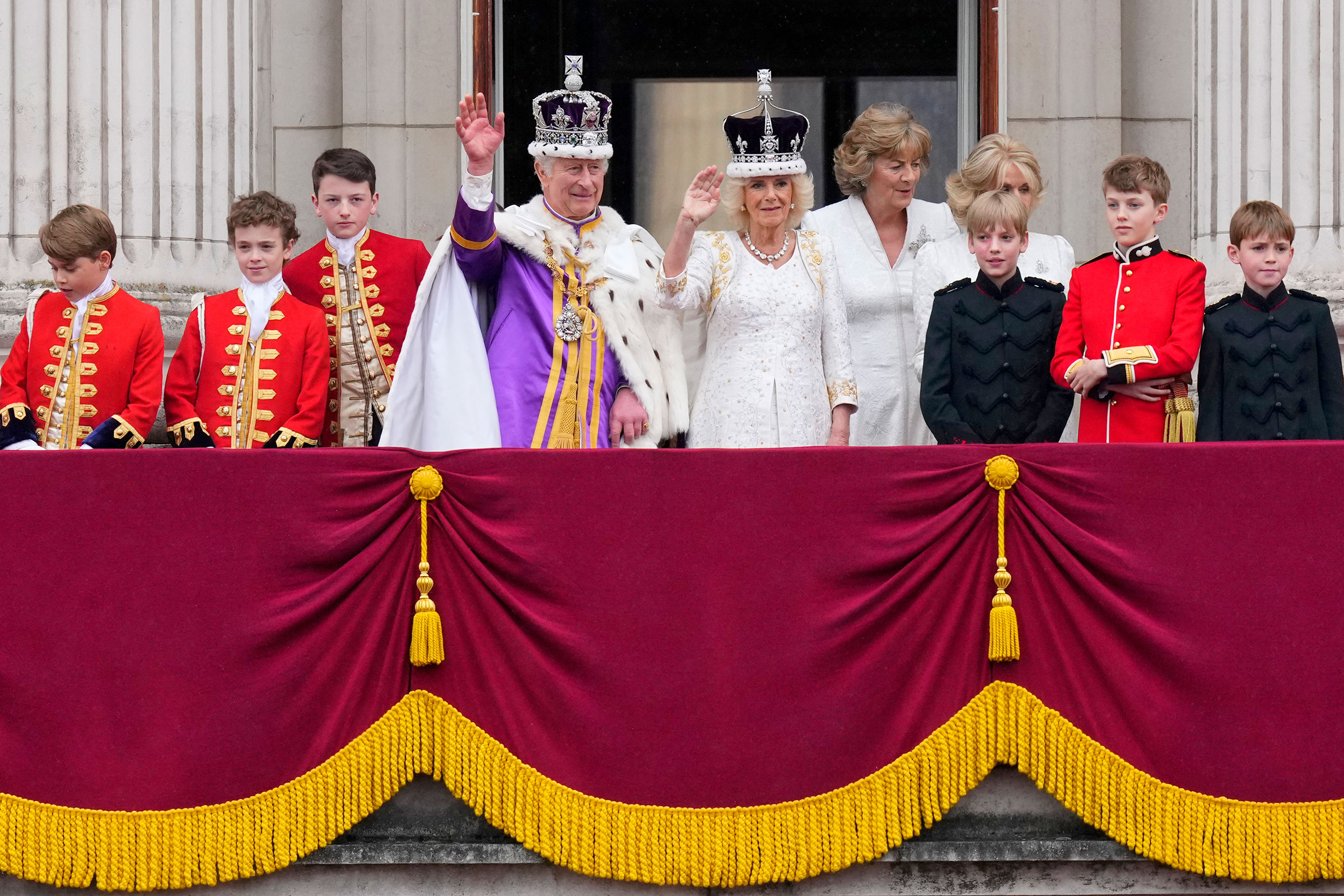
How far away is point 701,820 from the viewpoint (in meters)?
4.08

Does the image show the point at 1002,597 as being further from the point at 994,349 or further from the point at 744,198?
the point at 744,198

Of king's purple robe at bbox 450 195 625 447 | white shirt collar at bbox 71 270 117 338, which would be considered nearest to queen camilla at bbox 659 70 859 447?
king's purple robe at bbox 450 195 625 447

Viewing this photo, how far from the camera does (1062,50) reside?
24.5ft

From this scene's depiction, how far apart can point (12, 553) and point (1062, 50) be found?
5.21 metres

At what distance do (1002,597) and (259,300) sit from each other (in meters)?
2.52

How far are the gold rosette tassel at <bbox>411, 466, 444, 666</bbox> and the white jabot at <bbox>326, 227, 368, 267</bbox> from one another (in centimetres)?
141

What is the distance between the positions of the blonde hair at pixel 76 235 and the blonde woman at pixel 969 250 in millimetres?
2593

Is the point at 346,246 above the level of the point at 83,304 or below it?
above

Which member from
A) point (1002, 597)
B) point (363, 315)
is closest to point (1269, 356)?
point (1002, 597)

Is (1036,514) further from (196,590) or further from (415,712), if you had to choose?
(196,590)

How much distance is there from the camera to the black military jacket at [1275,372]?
478 centimetres

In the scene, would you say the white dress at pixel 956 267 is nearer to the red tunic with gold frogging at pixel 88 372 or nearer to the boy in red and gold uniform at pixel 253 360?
the boy in red and gold uniform at pixel 253 360

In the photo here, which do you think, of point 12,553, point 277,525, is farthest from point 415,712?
point 12,553

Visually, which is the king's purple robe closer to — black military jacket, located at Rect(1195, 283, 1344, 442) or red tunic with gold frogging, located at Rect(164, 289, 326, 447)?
red tunic with gold frogging, located at Rect(164, 289, 326, 447)
